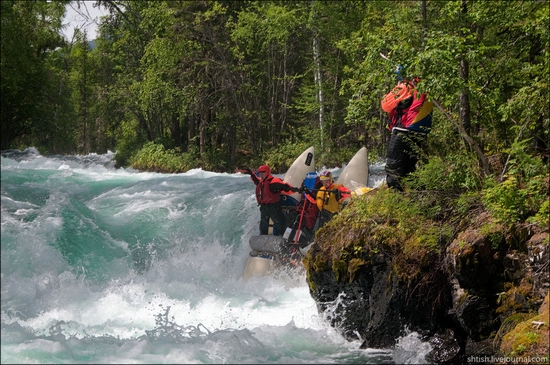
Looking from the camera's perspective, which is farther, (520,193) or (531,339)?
(520,193)

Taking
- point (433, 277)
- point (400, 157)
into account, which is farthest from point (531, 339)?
point (400, 157)

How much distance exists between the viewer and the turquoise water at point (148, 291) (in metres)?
4.91

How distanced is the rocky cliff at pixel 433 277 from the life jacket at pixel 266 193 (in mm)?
2522

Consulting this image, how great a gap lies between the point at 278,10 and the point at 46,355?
17.6m

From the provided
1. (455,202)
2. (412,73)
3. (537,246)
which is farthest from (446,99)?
(537,246)

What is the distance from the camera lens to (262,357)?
485 cm

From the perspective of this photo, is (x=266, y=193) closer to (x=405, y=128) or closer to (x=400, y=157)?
(x=400, y=157)

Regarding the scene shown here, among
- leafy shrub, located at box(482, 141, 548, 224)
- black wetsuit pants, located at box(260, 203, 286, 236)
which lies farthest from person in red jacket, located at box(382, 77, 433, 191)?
black wetsuit pants, located at box(260, 203, 286, 236)

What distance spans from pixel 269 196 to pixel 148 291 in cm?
232

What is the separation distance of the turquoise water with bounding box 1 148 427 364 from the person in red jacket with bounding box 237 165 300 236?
29.4 inches

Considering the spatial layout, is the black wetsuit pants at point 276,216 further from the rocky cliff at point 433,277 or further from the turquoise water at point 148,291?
the rocky cliff at point 433,277

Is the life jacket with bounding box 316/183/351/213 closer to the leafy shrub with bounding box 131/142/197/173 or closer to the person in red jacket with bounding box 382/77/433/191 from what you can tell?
the person in red jacket with bounding box 382/77/433/191

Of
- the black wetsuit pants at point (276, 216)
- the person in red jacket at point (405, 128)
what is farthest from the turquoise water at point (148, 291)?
the person in red jacket at point (405, 128)

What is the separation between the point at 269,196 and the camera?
8.65 m
